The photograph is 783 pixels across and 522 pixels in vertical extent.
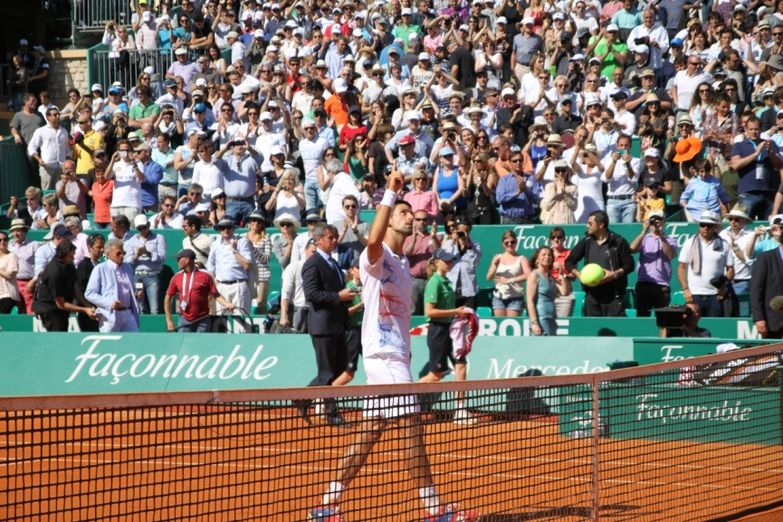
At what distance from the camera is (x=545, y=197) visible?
58.7 ft

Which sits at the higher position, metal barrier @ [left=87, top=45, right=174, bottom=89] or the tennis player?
metal barrier @ [left=87, top=45, right=174, bottom=89]

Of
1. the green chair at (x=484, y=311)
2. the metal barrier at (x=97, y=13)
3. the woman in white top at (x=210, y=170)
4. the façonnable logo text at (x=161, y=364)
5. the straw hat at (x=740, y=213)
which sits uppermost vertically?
the metal barrier at (x=97, y=13)

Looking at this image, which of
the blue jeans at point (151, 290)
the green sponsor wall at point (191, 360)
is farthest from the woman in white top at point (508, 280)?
the blue jeans at point (151, 290)

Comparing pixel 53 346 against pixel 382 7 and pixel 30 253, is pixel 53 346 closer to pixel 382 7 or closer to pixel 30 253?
pixel 30 253

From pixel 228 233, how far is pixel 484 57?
6863 mm

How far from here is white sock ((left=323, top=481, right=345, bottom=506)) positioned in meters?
6.77

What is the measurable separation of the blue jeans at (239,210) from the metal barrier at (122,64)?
727 cm

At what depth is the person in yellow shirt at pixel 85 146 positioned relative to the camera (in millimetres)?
23203

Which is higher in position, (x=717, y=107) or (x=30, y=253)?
(x=717, y=107)

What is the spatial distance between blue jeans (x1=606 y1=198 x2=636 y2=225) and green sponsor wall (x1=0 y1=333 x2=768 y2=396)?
13.7ft

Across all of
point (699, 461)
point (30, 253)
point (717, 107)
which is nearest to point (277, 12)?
point (30, 253)

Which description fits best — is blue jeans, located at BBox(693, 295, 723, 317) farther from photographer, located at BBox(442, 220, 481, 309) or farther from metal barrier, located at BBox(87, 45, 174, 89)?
metal barrier, located at BBox(87, 45, 174, 89)

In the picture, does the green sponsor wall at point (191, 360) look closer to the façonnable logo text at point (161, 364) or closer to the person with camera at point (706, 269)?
the façonnable logo text at point (161, 364)

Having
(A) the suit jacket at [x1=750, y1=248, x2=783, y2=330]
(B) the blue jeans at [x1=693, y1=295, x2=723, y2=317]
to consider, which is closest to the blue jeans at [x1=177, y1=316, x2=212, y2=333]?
(B) the blue jeans at [x1=693, y1=295, x2=723, y2=317]
